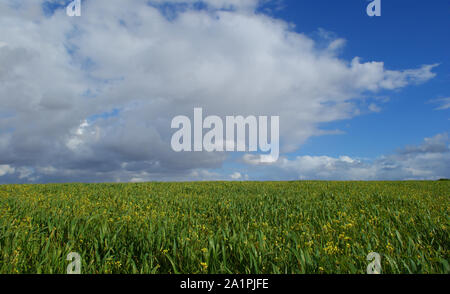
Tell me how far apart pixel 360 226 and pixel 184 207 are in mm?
5036

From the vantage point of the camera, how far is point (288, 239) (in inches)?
180

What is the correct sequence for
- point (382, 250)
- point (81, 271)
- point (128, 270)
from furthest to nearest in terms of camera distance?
point (382, 250)
point (128, 270)
point (81, 271)

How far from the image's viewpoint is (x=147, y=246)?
405 cm

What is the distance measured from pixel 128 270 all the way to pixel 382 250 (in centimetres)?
370

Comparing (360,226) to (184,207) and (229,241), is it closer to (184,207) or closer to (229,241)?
(229,241)
